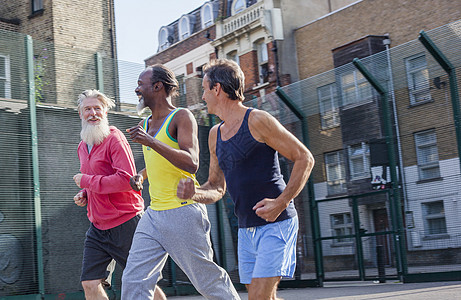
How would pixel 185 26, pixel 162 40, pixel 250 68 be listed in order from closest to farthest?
pixel 250 68, pixel 185 26, pixel 162 40

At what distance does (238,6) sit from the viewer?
112 feet

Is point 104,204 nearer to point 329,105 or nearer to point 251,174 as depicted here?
point 251,174

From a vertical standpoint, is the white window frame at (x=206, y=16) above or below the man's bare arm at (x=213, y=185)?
above

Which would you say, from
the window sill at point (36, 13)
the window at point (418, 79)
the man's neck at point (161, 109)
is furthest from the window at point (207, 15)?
the man's neck at point (161, 109)

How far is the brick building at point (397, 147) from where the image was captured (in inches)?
404

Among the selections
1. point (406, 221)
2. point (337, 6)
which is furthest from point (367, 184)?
point (337, 6)

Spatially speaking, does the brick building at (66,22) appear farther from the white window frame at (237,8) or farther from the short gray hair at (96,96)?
the white window frame at (237,8)

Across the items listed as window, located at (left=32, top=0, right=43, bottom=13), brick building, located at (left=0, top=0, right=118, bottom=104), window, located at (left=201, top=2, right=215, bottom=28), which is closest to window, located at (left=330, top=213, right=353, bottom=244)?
brick building, located at (left=0, top=0, right=118, bottom=104)

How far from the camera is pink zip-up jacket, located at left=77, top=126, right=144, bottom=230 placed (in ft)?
17.1

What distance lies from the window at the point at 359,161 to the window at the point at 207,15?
2655 centimetres

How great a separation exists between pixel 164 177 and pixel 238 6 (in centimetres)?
3074

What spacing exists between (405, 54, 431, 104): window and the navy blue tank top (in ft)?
22.4

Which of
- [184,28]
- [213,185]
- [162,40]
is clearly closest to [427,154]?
[213,185]

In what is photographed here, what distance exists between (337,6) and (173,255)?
3054 cm
